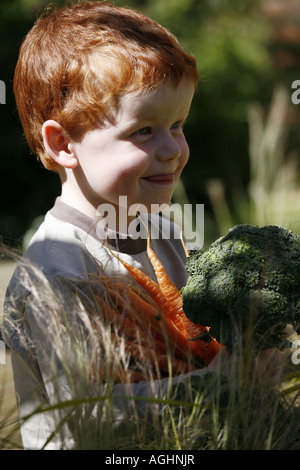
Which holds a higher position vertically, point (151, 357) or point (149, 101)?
point (149, 101)

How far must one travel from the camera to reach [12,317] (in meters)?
1.88

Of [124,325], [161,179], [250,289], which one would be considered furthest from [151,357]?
[161,179]

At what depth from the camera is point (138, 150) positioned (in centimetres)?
194

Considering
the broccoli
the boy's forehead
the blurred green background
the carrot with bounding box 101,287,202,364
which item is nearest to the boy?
the boy's forehead

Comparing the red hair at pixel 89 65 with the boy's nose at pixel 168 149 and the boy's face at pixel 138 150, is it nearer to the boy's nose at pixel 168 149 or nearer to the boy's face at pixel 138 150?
the boy's face at pixel 138 150

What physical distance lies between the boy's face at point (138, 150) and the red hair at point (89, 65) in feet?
0.13

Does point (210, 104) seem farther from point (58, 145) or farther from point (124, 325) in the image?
point (124, 325)

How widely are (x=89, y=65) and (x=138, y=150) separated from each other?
334 mm

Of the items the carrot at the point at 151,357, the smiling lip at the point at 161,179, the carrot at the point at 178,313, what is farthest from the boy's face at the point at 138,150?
the carrot at the point at 151,357

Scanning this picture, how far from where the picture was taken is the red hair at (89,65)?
1.93 m

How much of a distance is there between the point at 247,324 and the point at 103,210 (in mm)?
735
